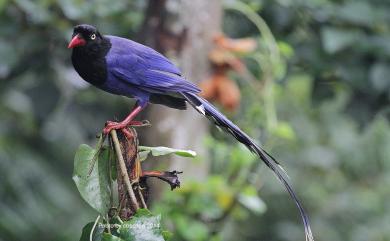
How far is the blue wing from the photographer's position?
2.92 m

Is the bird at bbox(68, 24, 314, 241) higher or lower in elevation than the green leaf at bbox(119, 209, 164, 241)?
higher

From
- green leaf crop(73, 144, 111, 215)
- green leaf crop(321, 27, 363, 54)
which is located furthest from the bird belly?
green leaf crop(321, 27, 363, 54)

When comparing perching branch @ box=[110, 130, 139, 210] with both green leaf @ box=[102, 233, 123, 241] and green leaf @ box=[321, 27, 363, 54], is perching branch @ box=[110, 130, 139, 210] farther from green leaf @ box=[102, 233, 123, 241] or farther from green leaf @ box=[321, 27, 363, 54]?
green leaf @ box=[321, 27, 363, 54]

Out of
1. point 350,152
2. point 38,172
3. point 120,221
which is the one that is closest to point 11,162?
point 38,172

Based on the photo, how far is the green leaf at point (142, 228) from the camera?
232 centimetres

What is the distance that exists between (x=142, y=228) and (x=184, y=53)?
2.56 metres

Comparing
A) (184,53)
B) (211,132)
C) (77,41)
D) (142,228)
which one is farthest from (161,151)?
(211,132)

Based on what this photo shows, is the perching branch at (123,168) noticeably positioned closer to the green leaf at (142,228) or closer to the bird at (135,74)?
the green leaf at (142,228)

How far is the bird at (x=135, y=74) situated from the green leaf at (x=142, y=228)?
16.0 inches

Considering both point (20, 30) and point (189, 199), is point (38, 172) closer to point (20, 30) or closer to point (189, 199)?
point (20, 30)

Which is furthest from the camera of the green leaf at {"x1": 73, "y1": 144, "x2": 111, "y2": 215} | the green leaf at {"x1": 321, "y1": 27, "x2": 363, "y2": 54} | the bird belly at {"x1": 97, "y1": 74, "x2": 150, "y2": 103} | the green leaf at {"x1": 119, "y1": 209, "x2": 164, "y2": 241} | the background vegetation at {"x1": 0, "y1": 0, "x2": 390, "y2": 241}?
the green leaf at {"x1": 321, "y1": 27, "x2": 363, "y2": 54}

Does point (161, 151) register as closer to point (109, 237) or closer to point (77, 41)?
point (109, 237)

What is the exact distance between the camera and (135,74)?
9.83 ft

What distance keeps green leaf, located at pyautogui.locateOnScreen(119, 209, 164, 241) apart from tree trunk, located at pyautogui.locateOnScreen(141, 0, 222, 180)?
2351mm
